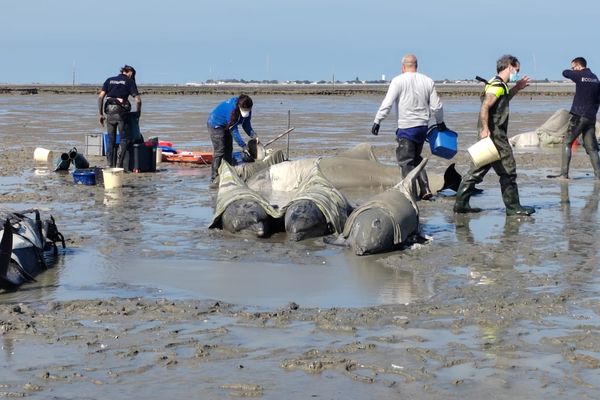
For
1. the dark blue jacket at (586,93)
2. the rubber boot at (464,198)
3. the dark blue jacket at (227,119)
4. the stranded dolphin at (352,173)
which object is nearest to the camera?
the rubber boot at (464,198)

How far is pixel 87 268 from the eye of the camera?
31.8 feet

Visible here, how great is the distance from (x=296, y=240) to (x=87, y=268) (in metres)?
2.44

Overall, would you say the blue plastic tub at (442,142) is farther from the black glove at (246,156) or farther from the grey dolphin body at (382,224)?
the black glove at (246,156)

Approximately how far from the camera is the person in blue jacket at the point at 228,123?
1561 centimetres

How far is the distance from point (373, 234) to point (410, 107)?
3.26 meters

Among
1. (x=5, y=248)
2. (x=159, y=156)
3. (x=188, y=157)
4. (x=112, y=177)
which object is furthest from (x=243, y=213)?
(x=188, y=157)

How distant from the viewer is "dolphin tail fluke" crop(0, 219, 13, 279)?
329 inches

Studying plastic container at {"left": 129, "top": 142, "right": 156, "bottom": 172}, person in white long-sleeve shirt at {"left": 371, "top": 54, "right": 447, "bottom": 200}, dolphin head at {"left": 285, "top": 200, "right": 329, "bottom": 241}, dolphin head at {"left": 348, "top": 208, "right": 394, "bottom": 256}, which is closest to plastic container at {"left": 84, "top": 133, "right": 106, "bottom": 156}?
A: plastic container at {"left": 129, "top": 142, "right": 156, "bottom": 172}

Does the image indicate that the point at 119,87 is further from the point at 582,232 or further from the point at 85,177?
the point at 582,232

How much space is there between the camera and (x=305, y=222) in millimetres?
11125

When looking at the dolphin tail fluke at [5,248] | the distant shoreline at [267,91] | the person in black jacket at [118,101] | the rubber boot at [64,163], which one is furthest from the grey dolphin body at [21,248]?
the distant shoreline at [267,91]

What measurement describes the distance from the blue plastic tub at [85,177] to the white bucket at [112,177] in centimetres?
60

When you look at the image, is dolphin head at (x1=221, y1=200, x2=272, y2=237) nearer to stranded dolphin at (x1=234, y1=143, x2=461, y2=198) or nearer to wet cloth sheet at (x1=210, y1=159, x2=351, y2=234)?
wet cloth sheet at (x1=210, y1=159, x2=351, y2=234)

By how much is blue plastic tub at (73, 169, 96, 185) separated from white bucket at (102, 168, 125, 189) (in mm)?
595
